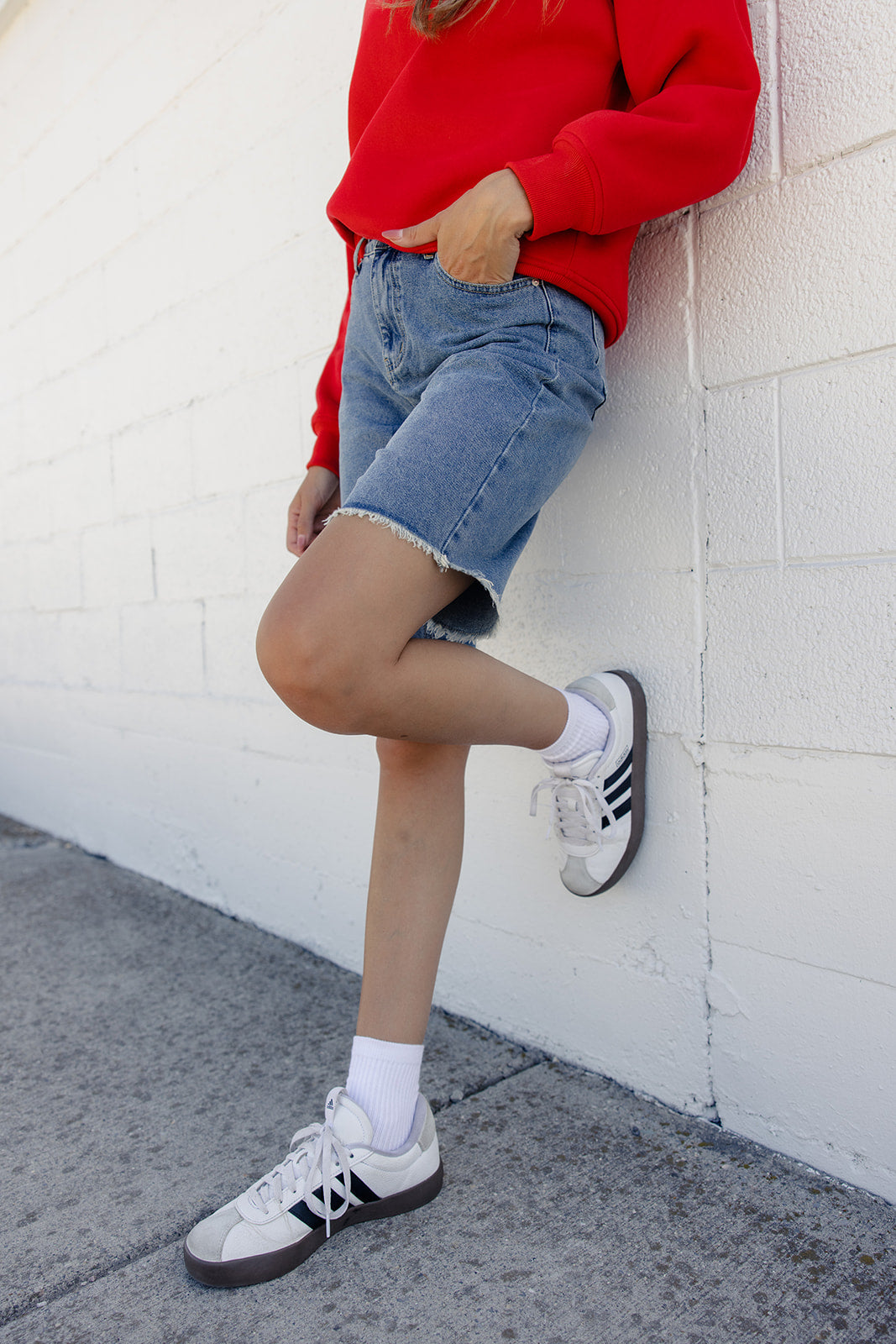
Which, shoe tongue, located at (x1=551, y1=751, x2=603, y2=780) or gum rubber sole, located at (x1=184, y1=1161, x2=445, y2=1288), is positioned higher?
shoe tongue, located at (x1=551, y1=751, x2=603, y2=780)

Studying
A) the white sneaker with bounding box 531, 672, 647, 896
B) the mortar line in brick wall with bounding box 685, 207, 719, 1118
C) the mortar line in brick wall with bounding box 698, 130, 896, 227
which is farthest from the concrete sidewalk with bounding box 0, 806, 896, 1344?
the mortar line in brick wall with bounding box 698, 130, 896, 227

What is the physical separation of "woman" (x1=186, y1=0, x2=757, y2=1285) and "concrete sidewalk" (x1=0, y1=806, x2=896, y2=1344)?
3.5 inches

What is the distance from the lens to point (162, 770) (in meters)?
2.72

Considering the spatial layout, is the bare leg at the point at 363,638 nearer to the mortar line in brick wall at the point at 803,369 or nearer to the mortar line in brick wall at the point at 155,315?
the mortar line in brick wall at the point at 803,369

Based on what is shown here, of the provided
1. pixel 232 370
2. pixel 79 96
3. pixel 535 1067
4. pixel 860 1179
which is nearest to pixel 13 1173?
pixel 535 1067

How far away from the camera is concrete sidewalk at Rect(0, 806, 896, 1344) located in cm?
103

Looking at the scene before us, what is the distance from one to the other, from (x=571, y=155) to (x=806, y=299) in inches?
15.2

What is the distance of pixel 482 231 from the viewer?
3.52 feet

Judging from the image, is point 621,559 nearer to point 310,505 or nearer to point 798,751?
point 798,751

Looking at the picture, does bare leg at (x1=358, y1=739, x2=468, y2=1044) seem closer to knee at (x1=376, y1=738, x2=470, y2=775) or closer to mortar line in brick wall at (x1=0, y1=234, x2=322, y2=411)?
knee at (x1=376, y1=738, x2=470, y2=775)

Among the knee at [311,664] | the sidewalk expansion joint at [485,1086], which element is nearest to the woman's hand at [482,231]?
the knee at [311,664]

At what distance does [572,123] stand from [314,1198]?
1.34 metres

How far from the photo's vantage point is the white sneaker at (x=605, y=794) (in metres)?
1.37

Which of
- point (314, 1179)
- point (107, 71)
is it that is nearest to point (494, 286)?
point (314, 1179)
